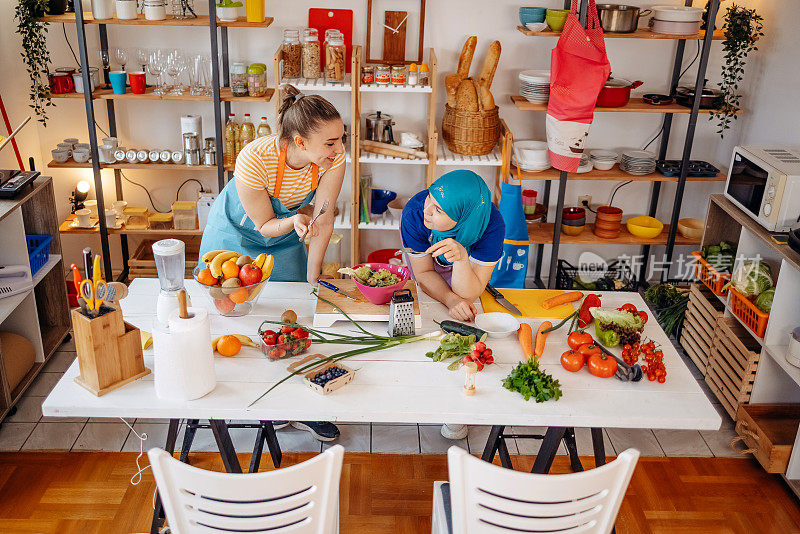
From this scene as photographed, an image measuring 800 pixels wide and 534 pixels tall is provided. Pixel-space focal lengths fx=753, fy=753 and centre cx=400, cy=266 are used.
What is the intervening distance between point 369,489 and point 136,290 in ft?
3.99

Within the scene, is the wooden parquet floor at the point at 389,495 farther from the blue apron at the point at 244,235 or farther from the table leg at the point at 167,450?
the blue apron at the point at 244,235

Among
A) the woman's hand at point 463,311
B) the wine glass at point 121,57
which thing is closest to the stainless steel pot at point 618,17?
the woman's hand at point 463,311

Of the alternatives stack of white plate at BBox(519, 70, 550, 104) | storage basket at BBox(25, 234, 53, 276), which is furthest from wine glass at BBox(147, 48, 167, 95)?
stack of white plate at BBox(519, 70, 550, 104)

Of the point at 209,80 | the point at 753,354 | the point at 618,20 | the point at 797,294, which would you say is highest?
the point at 618,20

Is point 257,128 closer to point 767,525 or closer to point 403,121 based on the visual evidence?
point 403,121

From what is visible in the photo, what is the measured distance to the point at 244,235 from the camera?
3084 mm

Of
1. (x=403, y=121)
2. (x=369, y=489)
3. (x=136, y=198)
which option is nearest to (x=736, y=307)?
(x=369, y=489)

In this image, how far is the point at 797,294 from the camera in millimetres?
3135

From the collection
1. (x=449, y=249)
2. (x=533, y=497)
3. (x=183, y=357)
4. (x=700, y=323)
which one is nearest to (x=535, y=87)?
(x=700, y=323)

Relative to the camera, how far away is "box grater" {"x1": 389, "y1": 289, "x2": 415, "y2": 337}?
2.47 metres

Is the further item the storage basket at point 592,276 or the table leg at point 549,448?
the storage basket at point 592,276

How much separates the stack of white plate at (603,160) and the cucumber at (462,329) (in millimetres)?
2300

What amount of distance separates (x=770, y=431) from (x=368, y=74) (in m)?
2.71

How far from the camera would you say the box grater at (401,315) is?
8.12 ft
